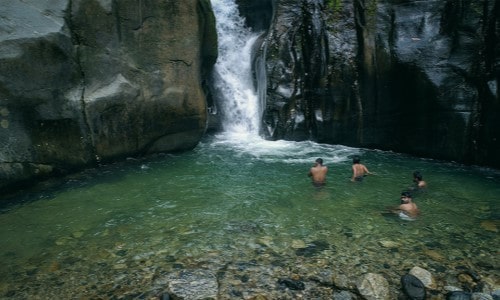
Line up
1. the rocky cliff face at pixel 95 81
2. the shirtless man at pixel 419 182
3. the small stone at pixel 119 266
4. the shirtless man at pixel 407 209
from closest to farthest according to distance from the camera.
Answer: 1. the small stone at pixel 119 266
2. the shirtless man at pixel 407 209
3. the rocky cliff face at pixel 95 81
4. the shirtless man at pixel 419 182

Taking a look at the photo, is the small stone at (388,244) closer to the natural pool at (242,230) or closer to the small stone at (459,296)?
the natural pool at (242,230)

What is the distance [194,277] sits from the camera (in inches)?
237

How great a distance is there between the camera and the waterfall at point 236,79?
51.4 ft

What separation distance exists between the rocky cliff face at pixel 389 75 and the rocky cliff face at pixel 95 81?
3236 mm

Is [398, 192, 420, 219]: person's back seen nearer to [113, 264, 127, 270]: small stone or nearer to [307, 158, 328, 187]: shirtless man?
[307, 158, 328, 187]: shirtless man

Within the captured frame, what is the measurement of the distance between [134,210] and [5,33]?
503cm

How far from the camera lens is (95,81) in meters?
10.4

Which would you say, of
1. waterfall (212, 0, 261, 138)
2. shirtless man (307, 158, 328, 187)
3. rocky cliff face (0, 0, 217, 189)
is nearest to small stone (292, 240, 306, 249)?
shirtless man (307, 158, 328, 187)

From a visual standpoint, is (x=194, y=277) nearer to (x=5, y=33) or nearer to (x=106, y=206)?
(x=106, y=206)

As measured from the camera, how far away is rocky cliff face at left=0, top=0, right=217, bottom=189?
8.96 metres

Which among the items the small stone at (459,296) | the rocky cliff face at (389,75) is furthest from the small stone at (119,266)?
the rocky cliff face at (389,75)

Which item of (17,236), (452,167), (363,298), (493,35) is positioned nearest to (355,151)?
(452,167)

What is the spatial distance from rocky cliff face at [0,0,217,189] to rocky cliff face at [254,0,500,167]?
324cm

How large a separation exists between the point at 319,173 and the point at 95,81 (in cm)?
660
